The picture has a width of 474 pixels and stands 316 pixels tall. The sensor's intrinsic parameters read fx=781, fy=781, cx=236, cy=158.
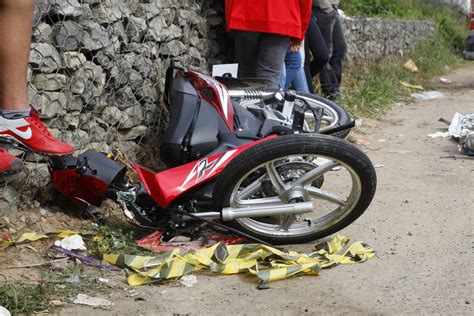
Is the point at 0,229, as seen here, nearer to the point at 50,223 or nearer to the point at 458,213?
the point at 50,223

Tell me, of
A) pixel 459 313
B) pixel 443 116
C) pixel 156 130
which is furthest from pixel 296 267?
pixel 443 116

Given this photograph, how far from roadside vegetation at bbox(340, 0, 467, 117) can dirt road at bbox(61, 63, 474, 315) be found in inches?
121

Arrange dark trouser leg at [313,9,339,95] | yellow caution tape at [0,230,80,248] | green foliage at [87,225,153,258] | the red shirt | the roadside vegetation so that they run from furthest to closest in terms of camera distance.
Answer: the roadside vegetation < dark trouser leg at [313,9,339,95] < the red shirt < green foliage at [87,225,153,258] < yellow caution tape at [0,230,80,248]

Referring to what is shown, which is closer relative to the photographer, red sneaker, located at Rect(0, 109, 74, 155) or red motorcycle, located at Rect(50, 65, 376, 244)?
red sneaker, located at Rect(0, 109, 74, 155)

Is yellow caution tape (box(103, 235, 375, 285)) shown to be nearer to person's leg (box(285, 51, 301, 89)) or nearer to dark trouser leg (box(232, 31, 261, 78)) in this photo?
dark trouser leg (box(232, 31, 261, 78))

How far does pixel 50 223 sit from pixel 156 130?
4.67 feet

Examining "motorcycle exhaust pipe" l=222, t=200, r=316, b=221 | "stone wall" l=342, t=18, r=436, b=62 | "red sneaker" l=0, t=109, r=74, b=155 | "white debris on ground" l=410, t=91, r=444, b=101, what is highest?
"red sneaker" l=0, t=109, r=74, b=155

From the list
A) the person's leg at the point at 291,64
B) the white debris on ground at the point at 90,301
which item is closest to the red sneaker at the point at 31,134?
the white debris on ground at the point at 90,301

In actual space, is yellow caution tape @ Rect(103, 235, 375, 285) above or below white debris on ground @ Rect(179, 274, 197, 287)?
above

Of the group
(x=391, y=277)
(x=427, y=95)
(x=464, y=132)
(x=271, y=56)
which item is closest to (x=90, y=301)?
(x=391, y=277)

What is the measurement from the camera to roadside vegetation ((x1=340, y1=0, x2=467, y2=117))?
8.95 metres

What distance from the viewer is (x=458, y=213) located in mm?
4773

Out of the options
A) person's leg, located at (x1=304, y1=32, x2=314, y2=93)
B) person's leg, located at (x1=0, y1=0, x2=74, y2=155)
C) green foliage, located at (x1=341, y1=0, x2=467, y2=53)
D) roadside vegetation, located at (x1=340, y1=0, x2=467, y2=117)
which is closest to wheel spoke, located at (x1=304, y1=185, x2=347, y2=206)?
person's leg, located at (x1=0, y1=0, x2=74, y2=155)

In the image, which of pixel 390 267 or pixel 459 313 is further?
pixel 390 267
